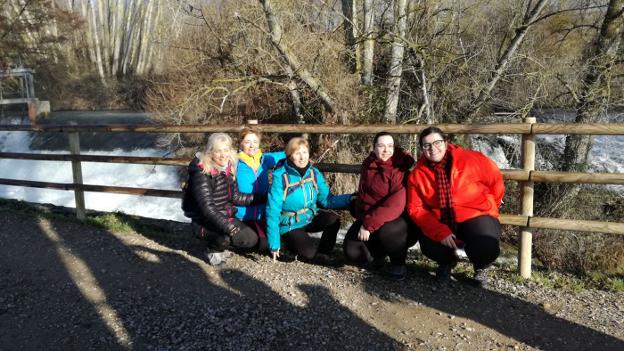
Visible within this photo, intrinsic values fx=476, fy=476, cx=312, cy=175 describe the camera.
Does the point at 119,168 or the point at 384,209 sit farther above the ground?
the point at 384,209

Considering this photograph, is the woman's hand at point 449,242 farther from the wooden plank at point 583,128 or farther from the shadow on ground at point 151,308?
the wooden plank at point 583,128

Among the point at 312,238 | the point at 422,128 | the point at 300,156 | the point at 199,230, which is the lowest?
the point at 312,238

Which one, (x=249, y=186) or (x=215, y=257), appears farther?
(x=249, y=186)

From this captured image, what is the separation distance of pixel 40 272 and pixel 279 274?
2310 millimetres

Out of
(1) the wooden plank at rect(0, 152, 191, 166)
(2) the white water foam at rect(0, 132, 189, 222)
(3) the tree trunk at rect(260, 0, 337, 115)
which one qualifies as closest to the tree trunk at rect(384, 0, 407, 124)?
(3) the tree trunk at rect(260, 0, 337, 115)

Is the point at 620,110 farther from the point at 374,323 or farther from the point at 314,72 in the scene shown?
the point at 374,323

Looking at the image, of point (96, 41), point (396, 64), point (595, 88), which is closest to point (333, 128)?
point (396, 64)

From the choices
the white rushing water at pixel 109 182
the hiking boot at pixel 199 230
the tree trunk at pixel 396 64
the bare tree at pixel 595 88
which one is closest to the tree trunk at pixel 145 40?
the white rushing water at pixel 109 182

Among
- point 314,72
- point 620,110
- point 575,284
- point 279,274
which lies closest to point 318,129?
point 279,274

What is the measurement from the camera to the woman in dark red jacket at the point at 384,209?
4.00 metres

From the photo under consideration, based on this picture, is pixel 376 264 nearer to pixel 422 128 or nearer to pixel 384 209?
pixel 384 209

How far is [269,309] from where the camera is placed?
3623 mm

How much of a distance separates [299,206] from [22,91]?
26061 mm

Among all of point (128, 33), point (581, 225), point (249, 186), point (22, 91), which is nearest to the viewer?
point (581, 225)
